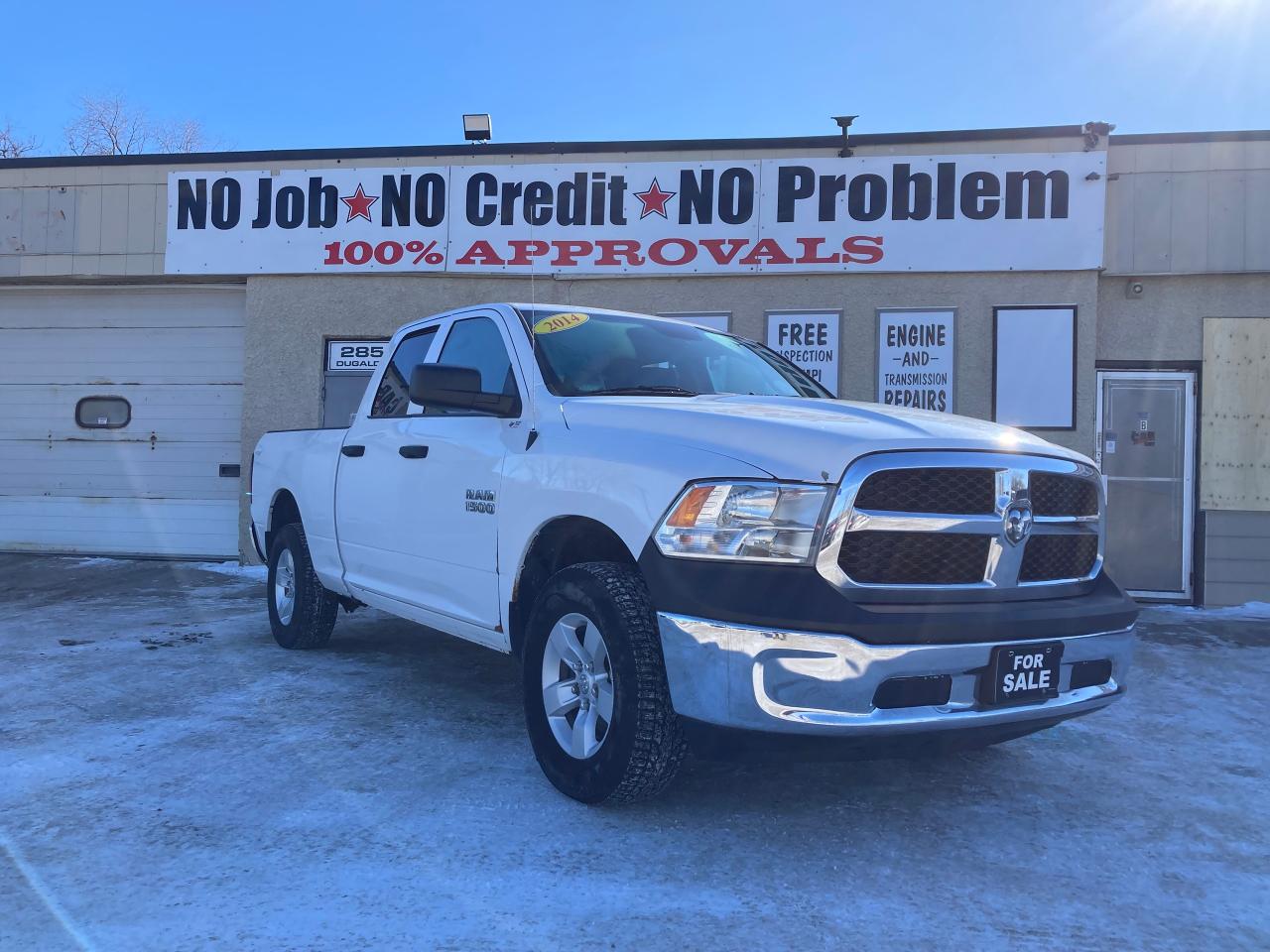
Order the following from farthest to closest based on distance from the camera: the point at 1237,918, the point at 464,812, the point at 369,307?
the point at 369,307, the point at 464,812, the point at 1237,918

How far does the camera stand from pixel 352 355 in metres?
10.2

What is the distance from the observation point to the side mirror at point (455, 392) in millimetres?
3900

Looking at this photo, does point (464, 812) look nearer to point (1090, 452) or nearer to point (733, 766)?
point (733, 766)

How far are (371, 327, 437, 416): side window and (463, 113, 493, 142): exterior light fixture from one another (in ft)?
18.9

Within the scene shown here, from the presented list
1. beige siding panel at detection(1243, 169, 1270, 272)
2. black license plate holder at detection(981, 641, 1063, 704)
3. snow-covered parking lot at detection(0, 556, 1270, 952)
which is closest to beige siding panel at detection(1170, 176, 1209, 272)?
beige siding panel at detection(1243, 169, 1270, 272)

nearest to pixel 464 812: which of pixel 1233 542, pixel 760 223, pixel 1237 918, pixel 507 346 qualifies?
pixel 507 346

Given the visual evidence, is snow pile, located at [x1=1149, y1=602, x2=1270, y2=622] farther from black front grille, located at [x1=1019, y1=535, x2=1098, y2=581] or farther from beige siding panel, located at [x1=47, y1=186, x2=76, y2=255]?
beige siding panel, located at [x1=47, y1=186, x2=76, y2=255]

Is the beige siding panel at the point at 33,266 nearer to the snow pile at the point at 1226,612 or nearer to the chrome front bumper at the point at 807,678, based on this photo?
the chrome front bumper at the point at 807,678

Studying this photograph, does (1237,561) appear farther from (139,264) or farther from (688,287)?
(139,264)

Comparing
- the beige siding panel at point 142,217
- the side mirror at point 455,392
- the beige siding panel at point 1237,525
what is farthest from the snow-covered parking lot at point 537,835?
the beige siding panel at point 142,217

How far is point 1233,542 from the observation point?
8898mm

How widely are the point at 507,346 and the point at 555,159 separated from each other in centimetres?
611

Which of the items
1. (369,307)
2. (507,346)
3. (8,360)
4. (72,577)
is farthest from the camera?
(8,360)

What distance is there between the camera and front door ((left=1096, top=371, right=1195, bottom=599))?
9.05 m
